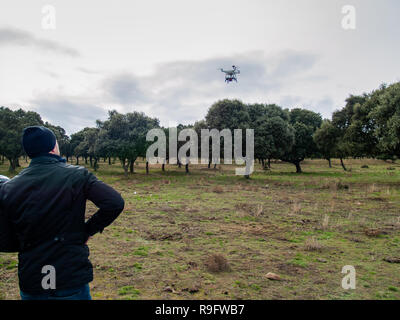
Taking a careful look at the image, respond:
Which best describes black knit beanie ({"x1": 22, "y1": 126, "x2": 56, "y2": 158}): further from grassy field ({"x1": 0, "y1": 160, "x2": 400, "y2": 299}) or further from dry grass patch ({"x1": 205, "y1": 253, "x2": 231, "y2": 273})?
dry grass patch ({"x1": 205, "y1": 253, "x2": 231, "y2": 273})

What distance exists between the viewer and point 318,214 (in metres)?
13.8

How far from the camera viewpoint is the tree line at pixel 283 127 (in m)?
24.2

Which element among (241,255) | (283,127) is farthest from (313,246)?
(283,127)

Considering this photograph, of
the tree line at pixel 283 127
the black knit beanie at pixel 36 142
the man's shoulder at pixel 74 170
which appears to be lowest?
the man's shoulder at pixel 74 170

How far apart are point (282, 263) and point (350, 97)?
32.2 metres

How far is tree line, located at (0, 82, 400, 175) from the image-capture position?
24188 mm

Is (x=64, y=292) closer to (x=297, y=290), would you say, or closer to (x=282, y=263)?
(x=297, y=290)

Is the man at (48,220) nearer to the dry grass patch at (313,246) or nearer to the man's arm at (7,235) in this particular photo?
the man's arm at (7,235)

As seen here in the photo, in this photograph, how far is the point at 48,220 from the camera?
2857 millimetres

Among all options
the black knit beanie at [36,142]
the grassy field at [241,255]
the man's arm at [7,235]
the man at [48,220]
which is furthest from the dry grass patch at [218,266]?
the black knit beanie at [36,142]

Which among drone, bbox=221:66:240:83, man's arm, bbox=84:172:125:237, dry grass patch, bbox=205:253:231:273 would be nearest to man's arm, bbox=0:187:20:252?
man's arm, bbox=84:172:125:237

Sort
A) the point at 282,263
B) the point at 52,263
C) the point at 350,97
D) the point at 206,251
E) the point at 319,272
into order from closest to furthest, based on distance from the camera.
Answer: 1. the point at 52,263
2. the point at 319,272
3. the point at 282,263
4. the point at 206,251
5. the point at 350,97

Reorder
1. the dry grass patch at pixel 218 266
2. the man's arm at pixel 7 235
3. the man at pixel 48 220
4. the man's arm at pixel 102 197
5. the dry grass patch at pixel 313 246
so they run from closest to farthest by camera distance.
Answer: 1. the man at pixel 48 220
2. the man's arm at pixel 7 235
3. the man's arm at pixel 102 197
4. the dry grass patch at pixel 218 266
5. the dry grass patch at pixel 313 246

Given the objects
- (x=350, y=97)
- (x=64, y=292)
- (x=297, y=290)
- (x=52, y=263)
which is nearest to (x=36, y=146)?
(x=52, y=263)
